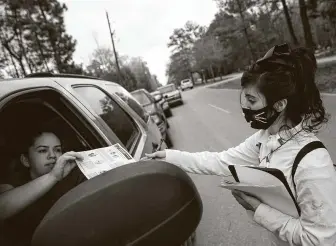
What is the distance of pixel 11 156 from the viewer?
2473mm

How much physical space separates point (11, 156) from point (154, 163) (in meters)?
1.75

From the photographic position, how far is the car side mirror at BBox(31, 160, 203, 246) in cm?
96

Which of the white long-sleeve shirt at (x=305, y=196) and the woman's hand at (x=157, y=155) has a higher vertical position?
the woman's hand at (x=157, y=155)

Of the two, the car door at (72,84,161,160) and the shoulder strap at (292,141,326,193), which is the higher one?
the car door at (72,84,161,160)

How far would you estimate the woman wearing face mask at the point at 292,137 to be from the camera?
140 centimetres

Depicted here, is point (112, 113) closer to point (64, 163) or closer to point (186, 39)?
point (64, 163)

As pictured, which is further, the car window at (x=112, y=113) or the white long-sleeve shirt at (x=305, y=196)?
the car window at (x=112, y=113)

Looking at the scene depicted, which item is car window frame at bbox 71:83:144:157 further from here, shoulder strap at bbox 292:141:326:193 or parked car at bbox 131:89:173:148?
parked car at bbox 131:89:173:148

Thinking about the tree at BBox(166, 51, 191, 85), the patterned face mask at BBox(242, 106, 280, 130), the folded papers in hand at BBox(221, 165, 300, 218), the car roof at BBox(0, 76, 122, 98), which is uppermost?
the tree at BBox(166, 51, 191, 85)

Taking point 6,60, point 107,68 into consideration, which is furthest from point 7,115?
point 107,68

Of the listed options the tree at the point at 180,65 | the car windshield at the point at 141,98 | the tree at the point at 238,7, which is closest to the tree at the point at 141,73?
the tree at the point at 180,65

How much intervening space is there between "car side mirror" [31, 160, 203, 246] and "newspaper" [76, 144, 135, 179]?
16.3 inches

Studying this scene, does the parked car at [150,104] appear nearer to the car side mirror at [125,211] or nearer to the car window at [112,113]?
the car window at [112,113]

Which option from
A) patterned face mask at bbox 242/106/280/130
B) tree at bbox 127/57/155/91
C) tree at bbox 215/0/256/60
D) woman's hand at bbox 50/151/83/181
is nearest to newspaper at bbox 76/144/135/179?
woman's hand at bbox 50/151/83/181
